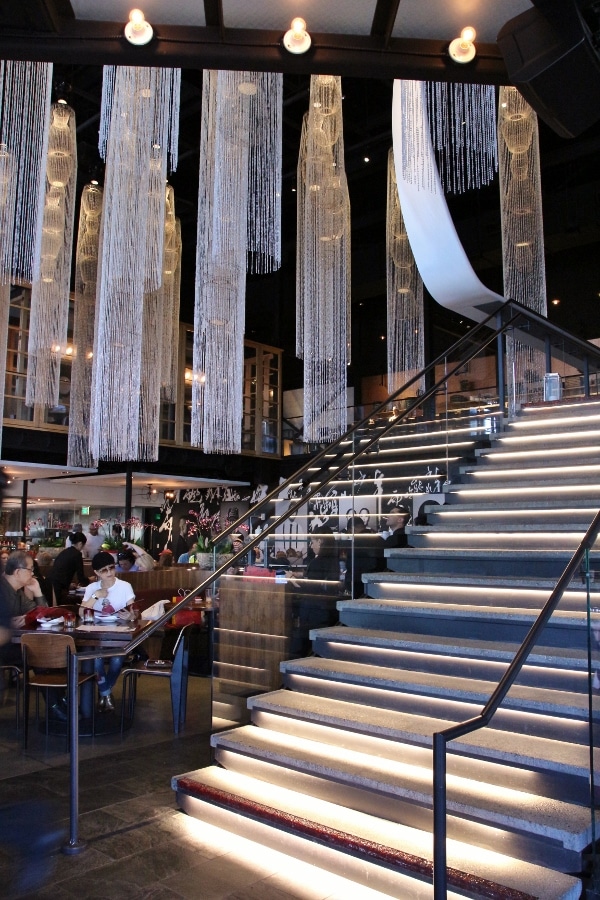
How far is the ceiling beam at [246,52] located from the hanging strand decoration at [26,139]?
0.46 meters

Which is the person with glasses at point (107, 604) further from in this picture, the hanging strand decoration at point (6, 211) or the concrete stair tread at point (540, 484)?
the concrete stair tread at point (540, 484)

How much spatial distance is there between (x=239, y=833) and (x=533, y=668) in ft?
5.70

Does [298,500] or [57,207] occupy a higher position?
[57,207]

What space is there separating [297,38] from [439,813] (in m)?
3.24

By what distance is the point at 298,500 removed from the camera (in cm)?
556

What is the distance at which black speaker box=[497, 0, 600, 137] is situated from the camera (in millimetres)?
3008

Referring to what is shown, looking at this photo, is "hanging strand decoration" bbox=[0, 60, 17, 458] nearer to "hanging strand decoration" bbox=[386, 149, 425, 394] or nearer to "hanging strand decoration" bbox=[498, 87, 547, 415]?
"hanging strand decoration" bbox=[386, 149, 425, 394]

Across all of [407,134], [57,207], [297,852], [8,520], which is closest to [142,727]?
[297,852]

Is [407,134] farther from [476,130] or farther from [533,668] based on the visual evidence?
[533,668]

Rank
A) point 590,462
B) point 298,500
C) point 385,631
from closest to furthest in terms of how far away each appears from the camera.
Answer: point 385,631, point 298,500, point 590,462

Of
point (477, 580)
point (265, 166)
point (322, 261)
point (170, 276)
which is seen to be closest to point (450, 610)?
point (477, 580)

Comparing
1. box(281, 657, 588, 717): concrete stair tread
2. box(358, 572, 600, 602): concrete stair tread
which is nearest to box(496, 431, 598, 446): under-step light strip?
box(358, 572, 600, 602): concrete stair tread

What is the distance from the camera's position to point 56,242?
6023 mm

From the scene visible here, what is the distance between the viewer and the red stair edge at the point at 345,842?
9.03ft
